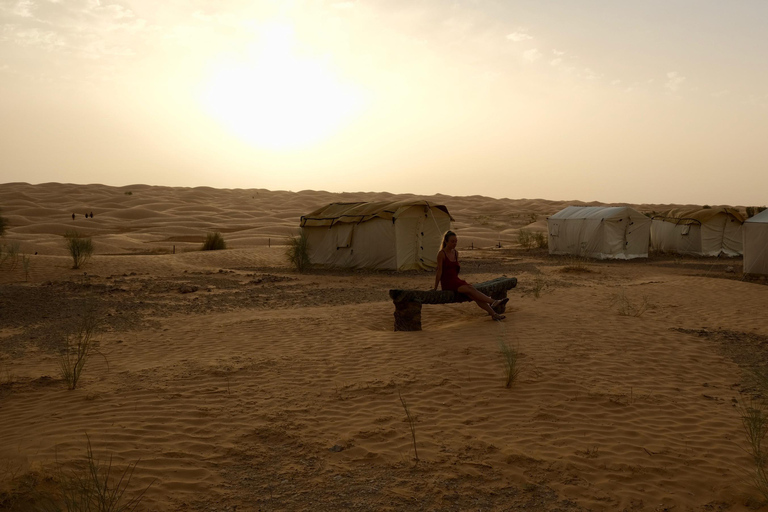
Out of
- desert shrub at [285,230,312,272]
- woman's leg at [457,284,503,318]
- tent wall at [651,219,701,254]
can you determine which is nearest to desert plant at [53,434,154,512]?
woman's leg at [457,284,503,318]

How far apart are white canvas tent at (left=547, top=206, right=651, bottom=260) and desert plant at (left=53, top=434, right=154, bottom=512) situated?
74.4 feet

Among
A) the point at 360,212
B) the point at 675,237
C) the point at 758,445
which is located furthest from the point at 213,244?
the point at 758,445

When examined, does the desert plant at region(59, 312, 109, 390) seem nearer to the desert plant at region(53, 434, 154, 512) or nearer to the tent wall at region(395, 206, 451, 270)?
the desert plant at region(53, 434, 154, 512)

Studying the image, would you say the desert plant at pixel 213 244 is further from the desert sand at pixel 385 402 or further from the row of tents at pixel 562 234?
the desert sand at pixel 385 402

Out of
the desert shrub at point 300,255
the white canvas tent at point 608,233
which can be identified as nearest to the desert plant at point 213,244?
the desert shrub at point 300,255

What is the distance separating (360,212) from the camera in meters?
20.4

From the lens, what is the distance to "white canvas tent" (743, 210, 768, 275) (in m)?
17.1

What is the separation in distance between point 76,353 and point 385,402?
15.7 feet

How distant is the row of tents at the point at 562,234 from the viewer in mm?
19281

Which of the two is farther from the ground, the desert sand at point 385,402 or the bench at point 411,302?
the bench at point 411,302

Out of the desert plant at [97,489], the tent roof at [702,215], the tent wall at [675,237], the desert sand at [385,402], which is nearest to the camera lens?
the desert plant at [97,489]

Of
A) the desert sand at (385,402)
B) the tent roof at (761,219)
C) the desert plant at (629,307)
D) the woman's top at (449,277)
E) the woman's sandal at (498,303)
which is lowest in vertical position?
the desert sand at (385,402)

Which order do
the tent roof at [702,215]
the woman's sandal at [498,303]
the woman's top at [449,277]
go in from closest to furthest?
the woman's top at [449,277], the woman's sandal at [498,303], the tent roof at [702,215]


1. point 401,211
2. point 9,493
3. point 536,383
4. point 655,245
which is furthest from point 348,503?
point 655,245
